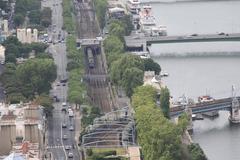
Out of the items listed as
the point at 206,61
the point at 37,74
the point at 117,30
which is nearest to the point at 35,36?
the point at 117,30

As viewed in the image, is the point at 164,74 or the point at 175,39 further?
the point at 175,39

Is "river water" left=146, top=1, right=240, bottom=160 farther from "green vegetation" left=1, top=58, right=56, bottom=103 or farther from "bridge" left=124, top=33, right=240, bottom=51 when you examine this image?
"green vegetation" left=1, top=58, right=56, bottom=103

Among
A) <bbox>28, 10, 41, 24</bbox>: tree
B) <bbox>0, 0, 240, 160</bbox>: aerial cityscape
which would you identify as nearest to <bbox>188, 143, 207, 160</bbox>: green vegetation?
<bbox>0, 0, 240, 160</bbox>: aerial cityscape

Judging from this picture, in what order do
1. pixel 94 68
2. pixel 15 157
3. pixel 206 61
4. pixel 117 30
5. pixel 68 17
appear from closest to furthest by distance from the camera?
1. pixel 15 157
2. pixel 94 68
3. pixel 206 61
4. pixel 117 30
5. pixel 68 17

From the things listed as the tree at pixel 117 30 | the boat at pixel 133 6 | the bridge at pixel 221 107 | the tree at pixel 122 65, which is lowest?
the bridge at pixel 221 107

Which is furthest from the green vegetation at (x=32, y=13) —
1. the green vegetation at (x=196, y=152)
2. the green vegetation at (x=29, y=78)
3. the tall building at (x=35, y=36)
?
the green vegetation at (x=196, y=152)

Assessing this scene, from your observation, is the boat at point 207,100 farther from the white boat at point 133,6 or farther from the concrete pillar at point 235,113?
the white boat at point 133,6

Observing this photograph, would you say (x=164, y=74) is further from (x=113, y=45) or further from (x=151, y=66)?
(x=113, y=45)
